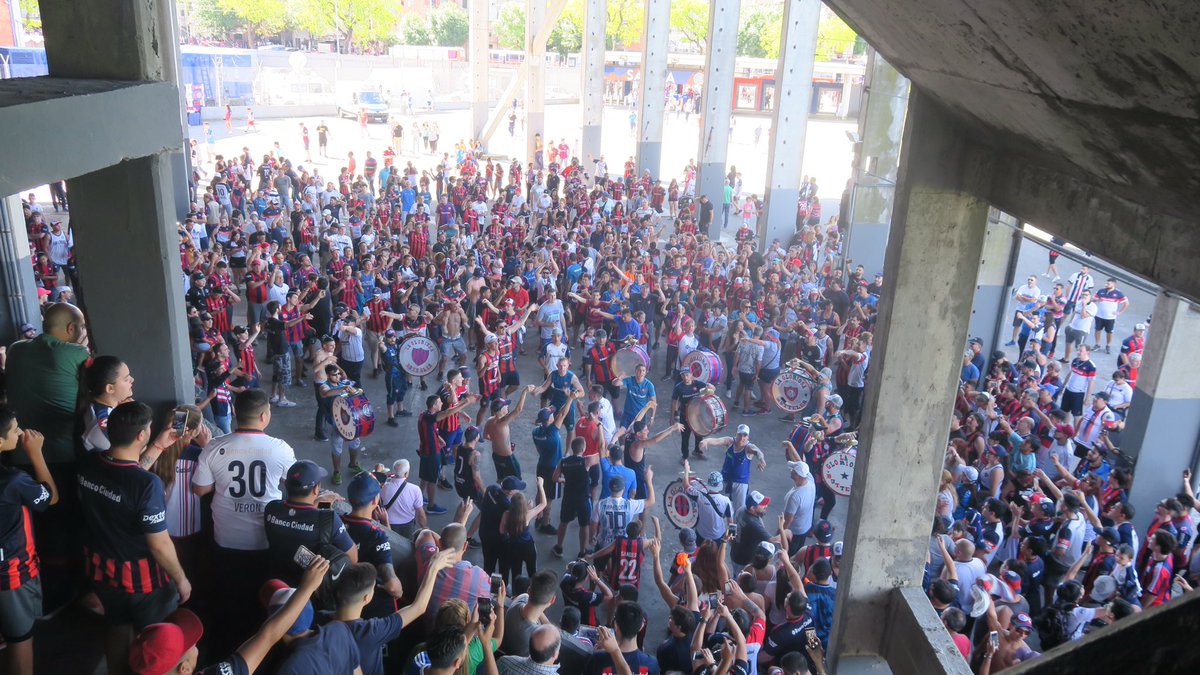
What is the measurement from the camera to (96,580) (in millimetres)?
4535

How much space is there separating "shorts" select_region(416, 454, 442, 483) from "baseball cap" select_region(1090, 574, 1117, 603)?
22.6ft

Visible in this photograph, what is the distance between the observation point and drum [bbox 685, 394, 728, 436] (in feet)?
37.4

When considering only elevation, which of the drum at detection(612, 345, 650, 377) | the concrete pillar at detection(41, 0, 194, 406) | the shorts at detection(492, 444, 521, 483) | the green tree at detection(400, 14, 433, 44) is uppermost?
the green tree at detection(400, 14, 433, 44)

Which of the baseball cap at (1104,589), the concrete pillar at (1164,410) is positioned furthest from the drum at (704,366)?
the concrete pillar at (1164,410)

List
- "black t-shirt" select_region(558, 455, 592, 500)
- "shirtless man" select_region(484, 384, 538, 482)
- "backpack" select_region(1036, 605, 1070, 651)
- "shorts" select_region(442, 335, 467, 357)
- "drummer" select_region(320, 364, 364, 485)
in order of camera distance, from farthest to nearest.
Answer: "shorts" select_region(442, 335, 467, 357)
"drummer" select_region(320, 364, 364, 485)
"shirtless man" select_region(484, 384, 538, 482)
"black t-shirt" select_region(558, 455, 592, 500)
"backpack" select_region(1036, 605, 1070, 651)

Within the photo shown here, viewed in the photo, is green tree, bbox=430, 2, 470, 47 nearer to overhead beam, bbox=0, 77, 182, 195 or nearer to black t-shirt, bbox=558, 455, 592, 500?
black t-shirt, bbox=558, 455, 592, 500

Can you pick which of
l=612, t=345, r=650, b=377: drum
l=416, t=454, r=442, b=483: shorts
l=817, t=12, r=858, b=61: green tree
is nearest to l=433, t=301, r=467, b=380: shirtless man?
l=612, t=345, r=650, b=377: drum

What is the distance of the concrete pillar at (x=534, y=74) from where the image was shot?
33.9 m

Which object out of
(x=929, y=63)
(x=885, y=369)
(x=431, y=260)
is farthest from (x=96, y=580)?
(x=431, y=260)

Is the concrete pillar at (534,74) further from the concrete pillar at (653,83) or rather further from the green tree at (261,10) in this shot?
the green tree at (261,10)

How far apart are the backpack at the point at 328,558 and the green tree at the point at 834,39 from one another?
58536 mm

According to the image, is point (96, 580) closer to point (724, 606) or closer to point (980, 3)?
point (724, 606)

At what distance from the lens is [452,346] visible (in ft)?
43.7

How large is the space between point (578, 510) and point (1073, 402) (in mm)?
8505
